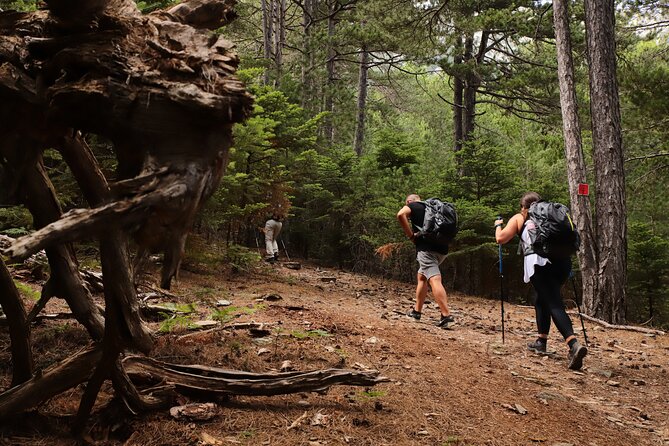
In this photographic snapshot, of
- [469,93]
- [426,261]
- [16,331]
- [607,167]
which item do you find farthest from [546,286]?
[469,93]

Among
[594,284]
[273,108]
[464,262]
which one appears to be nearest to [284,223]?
[273,108]

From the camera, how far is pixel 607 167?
9375 mm

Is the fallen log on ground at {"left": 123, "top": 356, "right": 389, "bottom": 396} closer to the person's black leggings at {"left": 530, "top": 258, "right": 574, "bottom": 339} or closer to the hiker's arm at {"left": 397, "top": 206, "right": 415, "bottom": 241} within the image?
the person's black leggings at {"left": 530, "top": 258, "right": 574, "bottom": 339}

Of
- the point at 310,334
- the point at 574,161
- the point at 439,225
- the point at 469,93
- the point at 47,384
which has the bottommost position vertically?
the point at 310,334

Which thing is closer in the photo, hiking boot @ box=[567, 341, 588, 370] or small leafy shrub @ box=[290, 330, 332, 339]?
small leafy shrub @ box=[290, 330, 332, 339]

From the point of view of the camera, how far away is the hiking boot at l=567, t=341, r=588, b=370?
18.1 ft

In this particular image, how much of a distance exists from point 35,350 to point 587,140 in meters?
20.7

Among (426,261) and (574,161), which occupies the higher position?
(574,161)

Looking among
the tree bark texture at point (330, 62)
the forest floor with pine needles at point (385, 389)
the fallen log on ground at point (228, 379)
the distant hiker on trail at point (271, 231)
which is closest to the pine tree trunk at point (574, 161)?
the forest floor with pine needles at point (385, 389)

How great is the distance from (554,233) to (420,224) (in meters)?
2.53

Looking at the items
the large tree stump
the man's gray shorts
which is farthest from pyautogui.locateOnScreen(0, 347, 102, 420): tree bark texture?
the man's gray shorts

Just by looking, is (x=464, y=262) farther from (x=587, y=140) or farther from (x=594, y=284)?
(x=587, y=140)

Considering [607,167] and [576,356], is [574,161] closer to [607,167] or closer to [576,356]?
[607,167]

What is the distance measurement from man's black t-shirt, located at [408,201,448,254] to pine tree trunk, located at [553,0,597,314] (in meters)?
3.92
